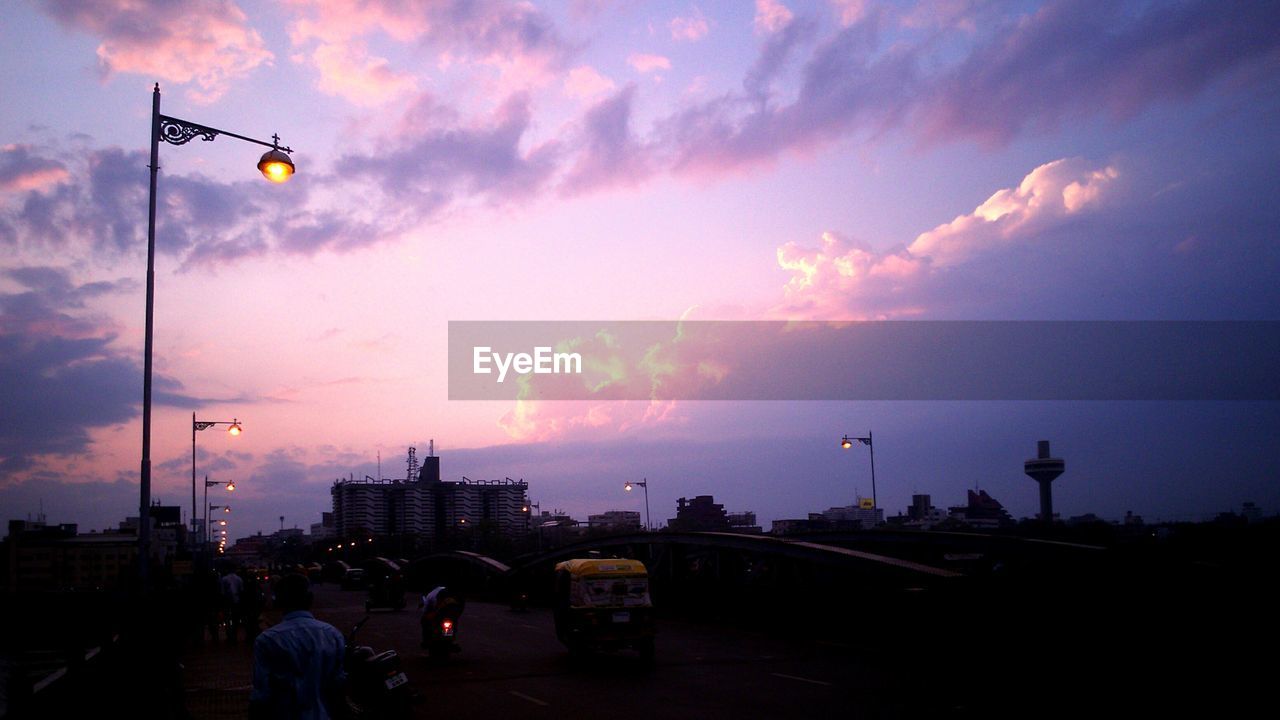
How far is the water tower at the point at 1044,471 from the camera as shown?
270 feet

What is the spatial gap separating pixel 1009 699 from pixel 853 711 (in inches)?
76.2

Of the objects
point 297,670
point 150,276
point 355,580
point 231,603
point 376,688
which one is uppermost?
point 150,276

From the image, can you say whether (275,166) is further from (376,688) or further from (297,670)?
(297,670)

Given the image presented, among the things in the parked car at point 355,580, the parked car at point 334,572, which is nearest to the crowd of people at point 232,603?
the parked car at point 355,580

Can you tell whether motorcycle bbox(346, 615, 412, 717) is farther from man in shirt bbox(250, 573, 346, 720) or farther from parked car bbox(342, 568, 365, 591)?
parked car bbox(342, 568, 365, 591)

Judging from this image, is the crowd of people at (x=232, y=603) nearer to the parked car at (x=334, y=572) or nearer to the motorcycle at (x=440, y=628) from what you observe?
the motorcycle at (x=440, y=628)

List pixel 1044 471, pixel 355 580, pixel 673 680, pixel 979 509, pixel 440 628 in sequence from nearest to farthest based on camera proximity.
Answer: pixel 673 680, pixel 440 628, pixel 355 580, pixel 1044 471, pixel 979 509

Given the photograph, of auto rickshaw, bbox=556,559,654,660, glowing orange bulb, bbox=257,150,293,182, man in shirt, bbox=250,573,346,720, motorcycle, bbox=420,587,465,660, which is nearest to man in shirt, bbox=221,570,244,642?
motorcycle, bbox=420,587,465,660

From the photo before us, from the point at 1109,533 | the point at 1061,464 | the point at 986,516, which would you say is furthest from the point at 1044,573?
the point at 986,516

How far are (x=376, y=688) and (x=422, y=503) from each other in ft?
595

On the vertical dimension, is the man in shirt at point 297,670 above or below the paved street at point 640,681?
above

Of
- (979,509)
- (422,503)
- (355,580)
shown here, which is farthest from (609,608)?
(422,503)

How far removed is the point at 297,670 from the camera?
5137 mm

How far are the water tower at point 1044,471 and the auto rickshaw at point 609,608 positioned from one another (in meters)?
72.3
